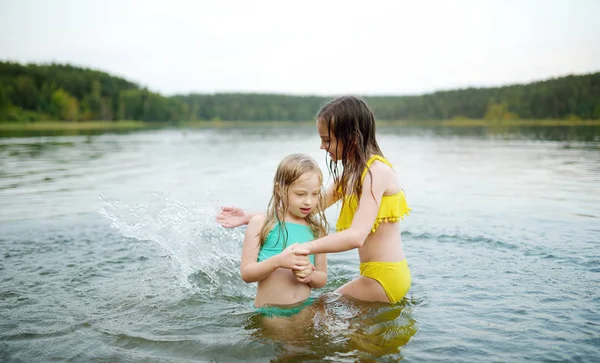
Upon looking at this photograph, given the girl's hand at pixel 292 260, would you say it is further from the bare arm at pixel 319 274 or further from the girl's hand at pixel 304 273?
the bare arm at pixel 319 274

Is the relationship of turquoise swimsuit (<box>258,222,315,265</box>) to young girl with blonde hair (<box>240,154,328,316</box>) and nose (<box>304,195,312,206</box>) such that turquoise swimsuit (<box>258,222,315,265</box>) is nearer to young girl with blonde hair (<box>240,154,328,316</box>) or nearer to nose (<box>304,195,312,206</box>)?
young girl with blonde hair (<box>240,154,328,316</box>)

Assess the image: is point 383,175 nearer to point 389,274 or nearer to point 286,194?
point 286,194

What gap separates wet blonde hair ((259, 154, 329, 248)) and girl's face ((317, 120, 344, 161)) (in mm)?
245

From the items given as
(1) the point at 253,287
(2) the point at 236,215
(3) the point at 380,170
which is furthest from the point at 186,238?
(3) the point at 380,170

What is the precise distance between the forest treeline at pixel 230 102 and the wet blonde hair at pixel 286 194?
8147 cm

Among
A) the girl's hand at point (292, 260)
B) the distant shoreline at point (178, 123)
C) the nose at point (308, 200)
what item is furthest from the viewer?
the distant shoreline at point (178, 123)

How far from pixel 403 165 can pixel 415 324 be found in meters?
16.6

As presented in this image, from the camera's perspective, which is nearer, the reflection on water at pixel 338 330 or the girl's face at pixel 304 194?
the reflection on water at pixel 338 330

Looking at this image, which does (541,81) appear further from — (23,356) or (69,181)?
(23,356)

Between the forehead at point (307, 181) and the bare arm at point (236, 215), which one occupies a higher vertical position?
the forehead at point (307, 181)

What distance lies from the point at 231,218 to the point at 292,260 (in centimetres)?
133

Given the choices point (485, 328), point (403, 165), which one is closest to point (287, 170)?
point (485, 328)

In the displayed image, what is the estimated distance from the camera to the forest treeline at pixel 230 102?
85875 millimetres

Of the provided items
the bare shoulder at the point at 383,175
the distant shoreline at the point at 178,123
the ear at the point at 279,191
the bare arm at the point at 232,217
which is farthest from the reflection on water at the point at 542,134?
the ear at the point at 279,191
